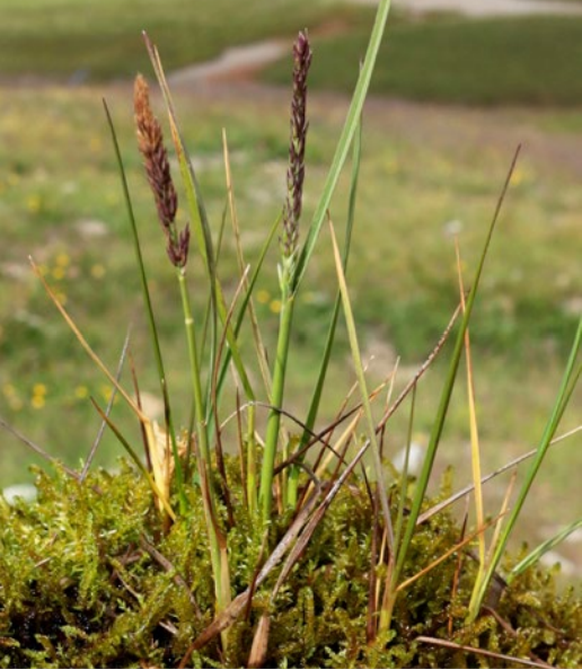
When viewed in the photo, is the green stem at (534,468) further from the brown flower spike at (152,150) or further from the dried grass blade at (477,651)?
the brown flower spike at (152,150)

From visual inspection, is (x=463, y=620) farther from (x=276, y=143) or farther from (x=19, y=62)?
(x=19, y=62)

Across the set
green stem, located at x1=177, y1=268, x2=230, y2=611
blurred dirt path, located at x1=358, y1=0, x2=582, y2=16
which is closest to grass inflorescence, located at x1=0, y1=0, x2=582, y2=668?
green stem, located at x1=177, y1=268, x2=230, y2=611

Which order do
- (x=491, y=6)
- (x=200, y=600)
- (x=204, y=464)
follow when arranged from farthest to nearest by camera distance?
(x=491, y=6) → (x=200, y=600) → (x=204, y=464)

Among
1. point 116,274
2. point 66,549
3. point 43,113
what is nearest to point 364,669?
point 66,549

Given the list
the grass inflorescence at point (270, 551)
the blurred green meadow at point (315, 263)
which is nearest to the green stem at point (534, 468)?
the grass inflorescence at point (270, 551)

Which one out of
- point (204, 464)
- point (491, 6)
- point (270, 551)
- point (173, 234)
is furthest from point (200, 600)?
point (491, 6)

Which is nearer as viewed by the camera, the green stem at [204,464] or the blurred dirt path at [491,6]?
the green stem at [204,464]

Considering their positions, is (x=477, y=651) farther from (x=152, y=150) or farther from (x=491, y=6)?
(x=491, y=6)
